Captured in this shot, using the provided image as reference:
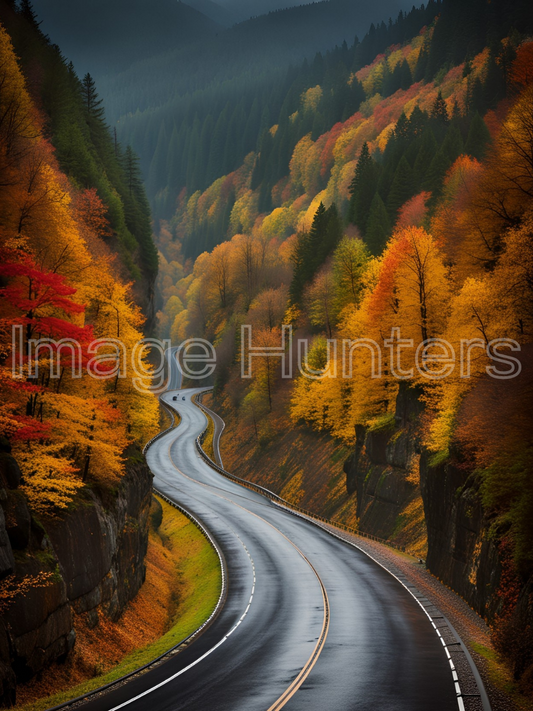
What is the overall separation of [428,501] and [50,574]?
2302cm

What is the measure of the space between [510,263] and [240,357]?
64198 millimetres

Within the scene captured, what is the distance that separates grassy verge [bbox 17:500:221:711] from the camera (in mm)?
19281

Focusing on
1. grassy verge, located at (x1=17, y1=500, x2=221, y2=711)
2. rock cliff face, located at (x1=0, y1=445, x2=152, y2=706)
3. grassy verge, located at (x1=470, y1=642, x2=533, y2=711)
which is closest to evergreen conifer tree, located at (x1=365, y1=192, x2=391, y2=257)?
grassy verge, located at (x1=17, y1=500, x2=221, y2=711)

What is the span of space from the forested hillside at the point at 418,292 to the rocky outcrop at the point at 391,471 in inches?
7.9

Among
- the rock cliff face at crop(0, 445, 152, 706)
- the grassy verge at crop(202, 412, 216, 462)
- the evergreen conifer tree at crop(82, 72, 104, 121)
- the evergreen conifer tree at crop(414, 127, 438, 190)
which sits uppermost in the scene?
the evergreen conifer tree at crop(82, 72, 104, 121)

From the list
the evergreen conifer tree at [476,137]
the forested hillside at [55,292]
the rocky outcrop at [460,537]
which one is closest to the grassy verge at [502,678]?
the rocky outcrop at [460,537]

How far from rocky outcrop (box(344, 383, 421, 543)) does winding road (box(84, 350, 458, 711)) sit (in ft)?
17.8

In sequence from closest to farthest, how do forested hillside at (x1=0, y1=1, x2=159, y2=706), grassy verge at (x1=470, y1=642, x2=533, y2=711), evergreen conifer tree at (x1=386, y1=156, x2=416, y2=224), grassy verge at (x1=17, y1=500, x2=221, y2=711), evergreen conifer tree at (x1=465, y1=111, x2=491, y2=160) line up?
grassy verge at (x1=470, y1=642, x2=533, y2=711)
grassy verge at (x1=17, y1=500, x2=221, y2=711)
forested hillside at (x1=0, y1=1, x2=159, y2=706)
evergreen conifer tree at (x1=465, y1=111, x2=491, y2=160)
evergreen conifer tree at (x1=386, y1=156, x2=416, y2=224)

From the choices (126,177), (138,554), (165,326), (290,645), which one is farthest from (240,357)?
(165,326)

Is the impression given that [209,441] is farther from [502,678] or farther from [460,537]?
[502,678]

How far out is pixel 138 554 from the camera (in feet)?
117

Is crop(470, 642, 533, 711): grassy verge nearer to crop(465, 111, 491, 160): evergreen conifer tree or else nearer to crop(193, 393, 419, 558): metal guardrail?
crop(193, 393, 419, 558): metal guardrail

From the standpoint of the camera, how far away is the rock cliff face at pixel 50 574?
59.6 feet

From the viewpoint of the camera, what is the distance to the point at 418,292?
42.2m
